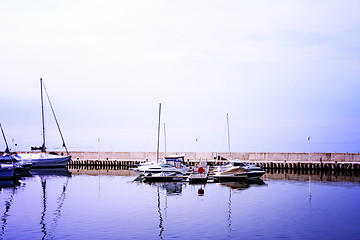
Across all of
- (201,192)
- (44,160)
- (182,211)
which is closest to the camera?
(182,211)

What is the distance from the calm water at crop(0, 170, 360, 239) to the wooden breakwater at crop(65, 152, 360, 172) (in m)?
18.7

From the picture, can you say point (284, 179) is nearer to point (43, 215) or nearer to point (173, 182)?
point (173, 182)

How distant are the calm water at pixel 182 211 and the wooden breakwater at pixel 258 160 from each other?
18.7m

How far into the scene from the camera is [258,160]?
89.8 meters

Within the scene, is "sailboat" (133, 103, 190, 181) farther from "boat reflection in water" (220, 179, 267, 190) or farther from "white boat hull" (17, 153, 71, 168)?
"white boat hull" (17, 153, 71, 168)

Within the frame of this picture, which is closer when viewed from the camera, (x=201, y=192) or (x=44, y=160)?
(x=201, y=192)

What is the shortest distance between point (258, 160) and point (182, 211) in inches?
2087

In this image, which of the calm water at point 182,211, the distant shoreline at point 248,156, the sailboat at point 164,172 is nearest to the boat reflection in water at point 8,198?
the calm water at point 182,211

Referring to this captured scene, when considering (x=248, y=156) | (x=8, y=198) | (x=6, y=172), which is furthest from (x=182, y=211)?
(x=248, y=156)

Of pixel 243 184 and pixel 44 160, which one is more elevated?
pixel 44 160

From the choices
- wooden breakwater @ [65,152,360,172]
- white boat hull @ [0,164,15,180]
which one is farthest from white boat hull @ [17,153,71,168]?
white boat hull @ [0,164,15,180]

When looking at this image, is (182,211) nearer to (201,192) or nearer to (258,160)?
(201,192)

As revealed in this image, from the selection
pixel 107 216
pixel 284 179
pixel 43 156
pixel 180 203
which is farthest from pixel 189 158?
pixel 107 216

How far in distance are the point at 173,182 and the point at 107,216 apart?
26.2m
